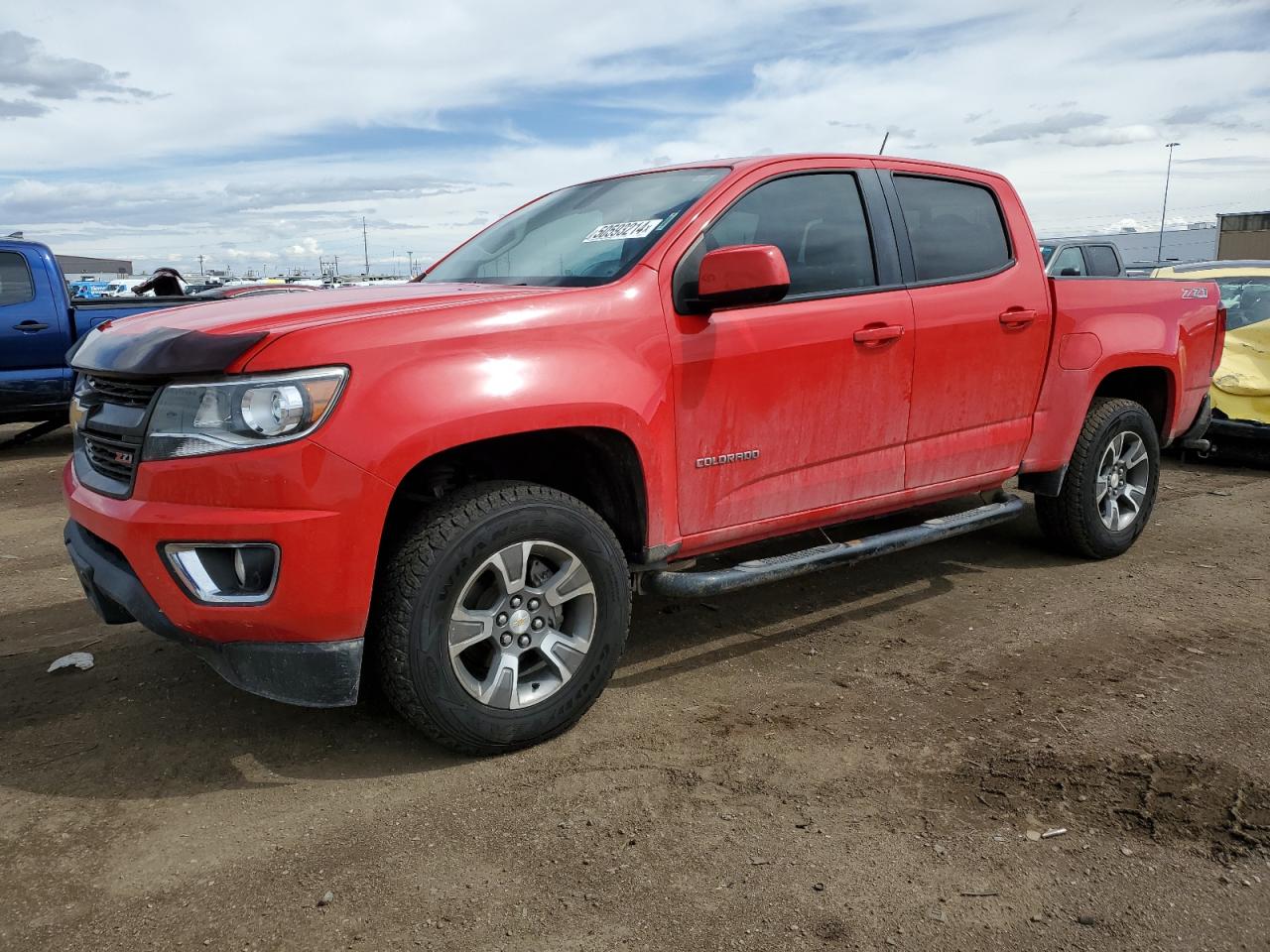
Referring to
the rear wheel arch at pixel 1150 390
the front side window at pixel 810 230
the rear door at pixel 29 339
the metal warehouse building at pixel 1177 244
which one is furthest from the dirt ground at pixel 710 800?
the metal warehouse building at pixel 1177 244

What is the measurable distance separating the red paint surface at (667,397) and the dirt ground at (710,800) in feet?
1.85

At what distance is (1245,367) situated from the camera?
25.6 ft

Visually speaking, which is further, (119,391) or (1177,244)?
(1177,244)

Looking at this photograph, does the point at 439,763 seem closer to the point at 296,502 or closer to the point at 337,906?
the point at 337,906

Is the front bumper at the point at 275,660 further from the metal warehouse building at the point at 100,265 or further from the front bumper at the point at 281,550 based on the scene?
the metal warehouse building at the point at 100,265

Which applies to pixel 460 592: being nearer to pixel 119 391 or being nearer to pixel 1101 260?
pixel 119 391

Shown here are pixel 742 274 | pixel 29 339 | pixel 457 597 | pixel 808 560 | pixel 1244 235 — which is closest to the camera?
pixel 457 597

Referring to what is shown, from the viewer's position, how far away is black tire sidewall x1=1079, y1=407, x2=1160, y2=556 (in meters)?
5.09

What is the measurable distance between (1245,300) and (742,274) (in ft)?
22.6

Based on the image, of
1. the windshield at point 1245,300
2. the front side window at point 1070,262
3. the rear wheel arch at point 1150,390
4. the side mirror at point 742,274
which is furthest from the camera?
the front side window at point 1070,262

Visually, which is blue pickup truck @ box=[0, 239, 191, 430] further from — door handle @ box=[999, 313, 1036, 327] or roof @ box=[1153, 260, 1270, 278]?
roof @ box=[1153, 260, 1270, 278]

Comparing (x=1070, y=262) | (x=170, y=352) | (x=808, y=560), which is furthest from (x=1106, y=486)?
(x=1070, y=262)

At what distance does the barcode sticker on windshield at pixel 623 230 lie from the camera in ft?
12.0

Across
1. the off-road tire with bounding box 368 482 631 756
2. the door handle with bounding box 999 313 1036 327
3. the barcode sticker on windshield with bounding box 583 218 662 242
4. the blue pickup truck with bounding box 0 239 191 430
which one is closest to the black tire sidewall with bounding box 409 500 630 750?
the off-road tire with bounding box 368 482 631 756
